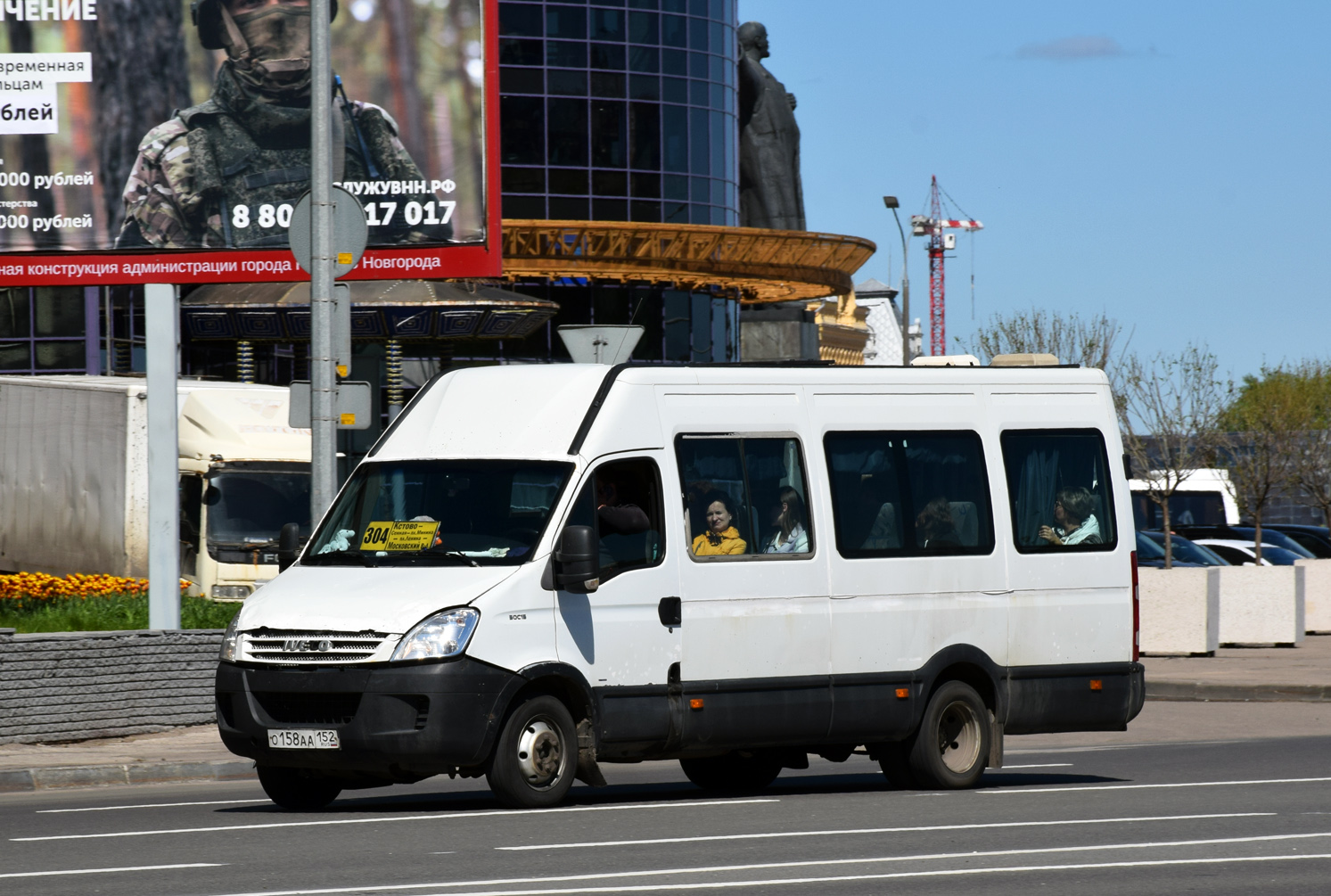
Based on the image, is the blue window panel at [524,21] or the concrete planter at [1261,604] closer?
the concrete planter at [1261,604]

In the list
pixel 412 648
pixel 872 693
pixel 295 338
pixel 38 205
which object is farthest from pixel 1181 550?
pixel 412 648

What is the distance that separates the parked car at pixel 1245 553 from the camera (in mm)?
39688

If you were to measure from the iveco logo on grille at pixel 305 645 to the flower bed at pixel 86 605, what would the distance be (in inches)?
258

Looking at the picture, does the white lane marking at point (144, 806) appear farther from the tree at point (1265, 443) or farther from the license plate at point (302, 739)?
the tree at point (1265, 443)

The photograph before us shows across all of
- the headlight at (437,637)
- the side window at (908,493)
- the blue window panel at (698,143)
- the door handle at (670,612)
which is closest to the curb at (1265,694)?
the side window at (908,493)

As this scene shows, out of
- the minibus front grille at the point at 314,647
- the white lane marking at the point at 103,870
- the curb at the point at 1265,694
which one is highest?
the minibus front grille at the point at 314,647

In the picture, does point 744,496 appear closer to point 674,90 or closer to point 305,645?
point 305,645

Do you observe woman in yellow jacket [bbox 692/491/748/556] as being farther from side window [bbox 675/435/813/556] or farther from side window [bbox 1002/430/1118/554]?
side window [bbox 1002/430/1118/554]

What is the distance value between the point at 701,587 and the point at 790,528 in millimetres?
753

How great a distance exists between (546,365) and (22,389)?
15608 mm

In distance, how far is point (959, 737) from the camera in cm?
1287

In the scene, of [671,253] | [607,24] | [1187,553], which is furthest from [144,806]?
[607,24]

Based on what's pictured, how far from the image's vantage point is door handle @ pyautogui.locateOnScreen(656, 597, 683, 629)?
452 inches

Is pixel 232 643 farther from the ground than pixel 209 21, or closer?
closer
